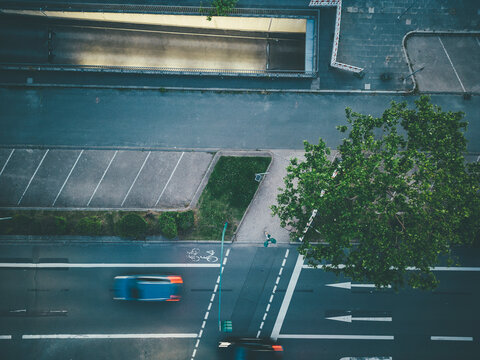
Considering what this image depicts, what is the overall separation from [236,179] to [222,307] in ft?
39.9

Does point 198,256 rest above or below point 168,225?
below

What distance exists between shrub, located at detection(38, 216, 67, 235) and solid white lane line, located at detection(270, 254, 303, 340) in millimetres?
21563

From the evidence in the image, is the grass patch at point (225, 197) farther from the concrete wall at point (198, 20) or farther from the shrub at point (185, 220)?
the concrete wall at point (198, 20)

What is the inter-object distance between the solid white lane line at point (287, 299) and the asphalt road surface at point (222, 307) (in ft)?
0.31

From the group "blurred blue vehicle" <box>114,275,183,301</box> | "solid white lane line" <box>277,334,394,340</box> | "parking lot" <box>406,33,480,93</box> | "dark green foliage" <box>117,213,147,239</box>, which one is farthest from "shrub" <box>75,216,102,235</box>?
"parking lot" <box>406,33,480,93</box>

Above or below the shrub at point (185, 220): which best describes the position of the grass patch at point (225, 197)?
above

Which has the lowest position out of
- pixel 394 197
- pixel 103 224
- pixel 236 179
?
pixel 103 224

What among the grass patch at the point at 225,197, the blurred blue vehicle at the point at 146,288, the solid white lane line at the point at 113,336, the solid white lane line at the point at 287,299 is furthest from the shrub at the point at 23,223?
the solid white lane line at the point at 287,299

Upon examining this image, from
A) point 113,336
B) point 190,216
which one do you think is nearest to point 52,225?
point 113,336

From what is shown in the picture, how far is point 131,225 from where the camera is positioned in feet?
95.1

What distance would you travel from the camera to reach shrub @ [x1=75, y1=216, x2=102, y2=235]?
29594 millimetres

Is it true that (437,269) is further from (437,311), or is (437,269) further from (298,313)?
(298,313)

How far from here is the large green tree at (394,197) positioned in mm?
24016

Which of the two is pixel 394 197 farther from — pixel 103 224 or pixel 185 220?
pixel 103 224
